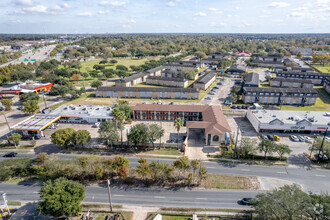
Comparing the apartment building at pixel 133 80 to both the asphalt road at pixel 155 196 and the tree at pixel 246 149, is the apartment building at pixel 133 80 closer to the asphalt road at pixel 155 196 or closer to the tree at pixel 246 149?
the asphalt road at pixel 155 196

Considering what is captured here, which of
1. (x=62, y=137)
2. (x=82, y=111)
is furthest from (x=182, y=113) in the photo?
(x=62, y=137)

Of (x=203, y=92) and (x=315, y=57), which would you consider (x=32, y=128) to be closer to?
(x=203, y=92)

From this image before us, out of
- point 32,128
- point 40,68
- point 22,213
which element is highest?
point 40,68

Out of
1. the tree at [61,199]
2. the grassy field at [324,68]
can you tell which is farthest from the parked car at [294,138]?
the grassy field at [324,68]

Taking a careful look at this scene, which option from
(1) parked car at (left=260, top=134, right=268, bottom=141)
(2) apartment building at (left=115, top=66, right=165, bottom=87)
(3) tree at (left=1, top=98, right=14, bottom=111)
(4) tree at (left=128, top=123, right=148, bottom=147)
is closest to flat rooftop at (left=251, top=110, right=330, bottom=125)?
(1) parked car at (left=260, top=134, right=268, bottom=141)

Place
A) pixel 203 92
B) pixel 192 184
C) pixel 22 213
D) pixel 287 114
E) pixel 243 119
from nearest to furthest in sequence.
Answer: pixel 22 213 < pixel 192 184 < pixel 287 114 < pixel 243 119 < pixel 203 92

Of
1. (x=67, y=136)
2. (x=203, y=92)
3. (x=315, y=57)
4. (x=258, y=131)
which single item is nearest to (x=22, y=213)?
(x=67, y=136)

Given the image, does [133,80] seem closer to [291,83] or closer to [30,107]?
[30,107]
